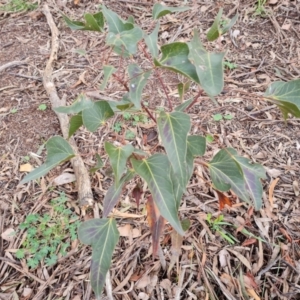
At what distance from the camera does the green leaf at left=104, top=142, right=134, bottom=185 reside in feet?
2.95

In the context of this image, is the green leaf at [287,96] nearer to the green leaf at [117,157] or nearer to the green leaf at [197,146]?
the green leaf at [197,146]

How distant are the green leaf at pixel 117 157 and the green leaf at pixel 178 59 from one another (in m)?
0.23

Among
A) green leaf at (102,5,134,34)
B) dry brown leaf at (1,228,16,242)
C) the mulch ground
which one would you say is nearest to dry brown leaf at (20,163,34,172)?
the mulch ground

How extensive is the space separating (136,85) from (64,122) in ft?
3.24

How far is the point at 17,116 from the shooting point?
1913 millimetres

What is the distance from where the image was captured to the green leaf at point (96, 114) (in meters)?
0.97

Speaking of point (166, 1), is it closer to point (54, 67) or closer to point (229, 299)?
point (54, 67)

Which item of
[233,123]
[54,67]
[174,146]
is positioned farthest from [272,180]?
[54,67]

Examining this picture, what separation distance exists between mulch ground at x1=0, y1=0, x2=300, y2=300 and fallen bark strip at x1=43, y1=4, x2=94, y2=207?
1.7 inches

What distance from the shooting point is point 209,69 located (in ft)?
2.58

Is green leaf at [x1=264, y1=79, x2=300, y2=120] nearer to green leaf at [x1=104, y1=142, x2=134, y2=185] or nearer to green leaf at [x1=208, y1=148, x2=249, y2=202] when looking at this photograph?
green leaf at [x1=208, y1=148, x2=249, y2=202]

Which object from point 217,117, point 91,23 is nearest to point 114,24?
point 91,23

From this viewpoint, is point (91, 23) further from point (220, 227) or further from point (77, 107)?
point (220, 227)

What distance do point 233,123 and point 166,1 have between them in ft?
3.86
